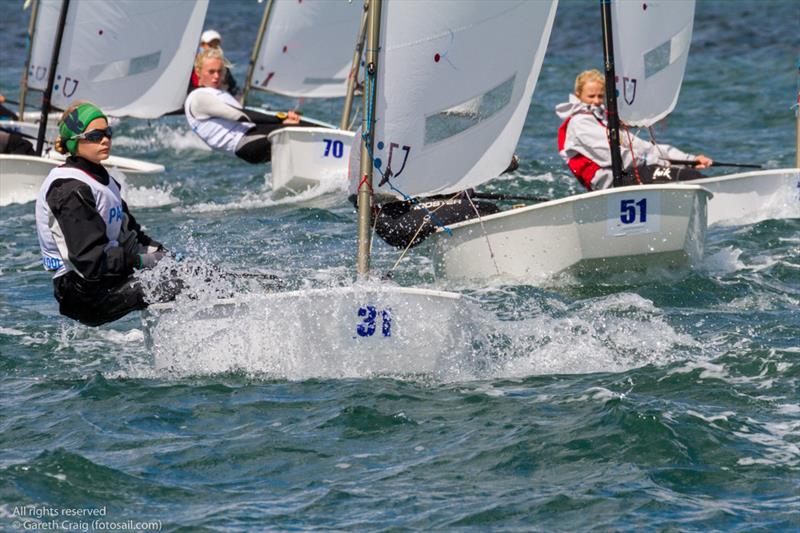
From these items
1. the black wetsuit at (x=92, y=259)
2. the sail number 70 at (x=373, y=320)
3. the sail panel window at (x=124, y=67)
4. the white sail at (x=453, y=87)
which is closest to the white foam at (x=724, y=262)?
the white sail at (x=453, y=87)

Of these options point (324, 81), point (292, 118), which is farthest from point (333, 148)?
point (324, 81)

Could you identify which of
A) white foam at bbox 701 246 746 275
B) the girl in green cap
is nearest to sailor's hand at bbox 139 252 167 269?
the girl in green cap

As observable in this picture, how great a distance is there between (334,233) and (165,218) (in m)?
1.57

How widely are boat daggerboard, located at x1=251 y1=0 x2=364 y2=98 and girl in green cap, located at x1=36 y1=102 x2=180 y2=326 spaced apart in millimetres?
8089

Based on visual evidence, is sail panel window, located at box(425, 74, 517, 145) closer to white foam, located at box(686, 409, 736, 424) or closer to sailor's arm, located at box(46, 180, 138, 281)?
sailor's arm, located at box(46, 180, 138, 281)

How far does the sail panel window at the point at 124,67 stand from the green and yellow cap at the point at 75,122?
6975 millimetres

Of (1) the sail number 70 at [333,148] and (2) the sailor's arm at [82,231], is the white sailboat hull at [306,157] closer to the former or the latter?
(1) the sail number 70 at [333,148]

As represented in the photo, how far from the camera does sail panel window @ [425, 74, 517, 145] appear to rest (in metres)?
7.61

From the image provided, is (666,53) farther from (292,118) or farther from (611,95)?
(292,118)

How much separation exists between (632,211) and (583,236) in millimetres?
329

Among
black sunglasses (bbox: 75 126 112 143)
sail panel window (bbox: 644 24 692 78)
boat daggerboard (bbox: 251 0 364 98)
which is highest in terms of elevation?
boat daggerboard (bbox: 251 0 364 98)

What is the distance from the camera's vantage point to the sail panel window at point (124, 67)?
13453mm

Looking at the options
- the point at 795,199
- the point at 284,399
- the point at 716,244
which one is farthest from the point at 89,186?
the point at 795,199

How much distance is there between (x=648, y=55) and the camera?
1027cm
